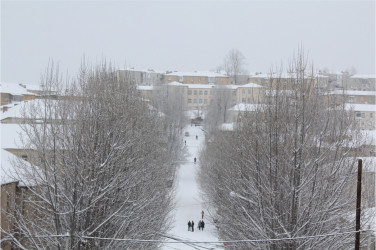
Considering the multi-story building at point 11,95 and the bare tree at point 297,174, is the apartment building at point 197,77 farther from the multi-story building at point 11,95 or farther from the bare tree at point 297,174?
the bare tree at point 297,174

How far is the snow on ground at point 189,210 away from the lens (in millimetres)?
21797

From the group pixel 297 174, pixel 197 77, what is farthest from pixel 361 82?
pixel 297 174

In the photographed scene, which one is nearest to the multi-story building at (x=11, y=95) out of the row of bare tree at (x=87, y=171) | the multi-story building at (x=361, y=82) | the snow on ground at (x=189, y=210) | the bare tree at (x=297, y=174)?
the snow on ground at (x=189, y=210)

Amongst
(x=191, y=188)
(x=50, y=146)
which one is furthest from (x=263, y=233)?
(x=191, y=188)

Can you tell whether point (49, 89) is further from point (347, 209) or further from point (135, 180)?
point (347, 209)

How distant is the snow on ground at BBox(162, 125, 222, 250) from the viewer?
21797 millimetres

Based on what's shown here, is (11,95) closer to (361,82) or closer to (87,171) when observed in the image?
(87,171)

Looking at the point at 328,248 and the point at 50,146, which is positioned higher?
the point at 50,146

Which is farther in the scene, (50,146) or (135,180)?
(135,180)

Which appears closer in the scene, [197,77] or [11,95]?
[11,95]

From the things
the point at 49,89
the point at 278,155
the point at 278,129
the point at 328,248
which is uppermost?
the point at 49,89

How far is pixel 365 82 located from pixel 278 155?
100463mm

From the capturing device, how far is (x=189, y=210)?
31.7 meters

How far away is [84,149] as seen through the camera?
1048 cm
